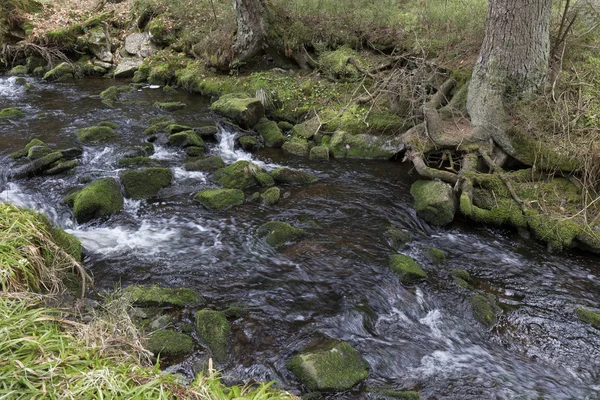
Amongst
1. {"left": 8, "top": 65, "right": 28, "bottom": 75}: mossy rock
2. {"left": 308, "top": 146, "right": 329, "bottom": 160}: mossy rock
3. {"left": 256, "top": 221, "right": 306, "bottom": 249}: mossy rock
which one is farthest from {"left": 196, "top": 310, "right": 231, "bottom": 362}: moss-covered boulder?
{"left": 8, "top": 65, "right": 28, "bottom": 75}: mossy rock

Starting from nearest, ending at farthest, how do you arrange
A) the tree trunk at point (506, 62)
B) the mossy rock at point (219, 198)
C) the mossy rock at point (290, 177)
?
the tree trunk at point (506, 62), the mossy rock at point (219, 198), the mossy rock at point (290, 177)

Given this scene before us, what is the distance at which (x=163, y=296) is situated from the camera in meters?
5.02

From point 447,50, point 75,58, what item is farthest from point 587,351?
point 75,58

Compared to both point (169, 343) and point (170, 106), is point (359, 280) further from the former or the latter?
point (170, 106)

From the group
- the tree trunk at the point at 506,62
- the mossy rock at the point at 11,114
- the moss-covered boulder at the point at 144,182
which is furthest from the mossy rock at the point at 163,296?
the mossy rock at the point at 11,114

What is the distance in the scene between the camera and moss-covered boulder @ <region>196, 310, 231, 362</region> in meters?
4.41

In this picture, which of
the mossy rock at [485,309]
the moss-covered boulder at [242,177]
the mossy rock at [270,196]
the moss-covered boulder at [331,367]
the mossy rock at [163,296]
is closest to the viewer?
the moss-covered boulder at [331,367]

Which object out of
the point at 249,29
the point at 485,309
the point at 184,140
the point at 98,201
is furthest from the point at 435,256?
the point at 249,29

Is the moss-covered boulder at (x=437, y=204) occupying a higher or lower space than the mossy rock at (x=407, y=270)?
higher

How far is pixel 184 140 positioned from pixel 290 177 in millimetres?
3004

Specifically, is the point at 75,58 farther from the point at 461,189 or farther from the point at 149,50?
the point at 461,189

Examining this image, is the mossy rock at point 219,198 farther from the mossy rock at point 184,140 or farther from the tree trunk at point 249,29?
the tree trunk at point 249,29

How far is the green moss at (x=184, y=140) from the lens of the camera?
32.0 feet

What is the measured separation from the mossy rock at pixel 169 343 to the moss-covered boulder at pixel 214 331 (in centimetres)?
17
